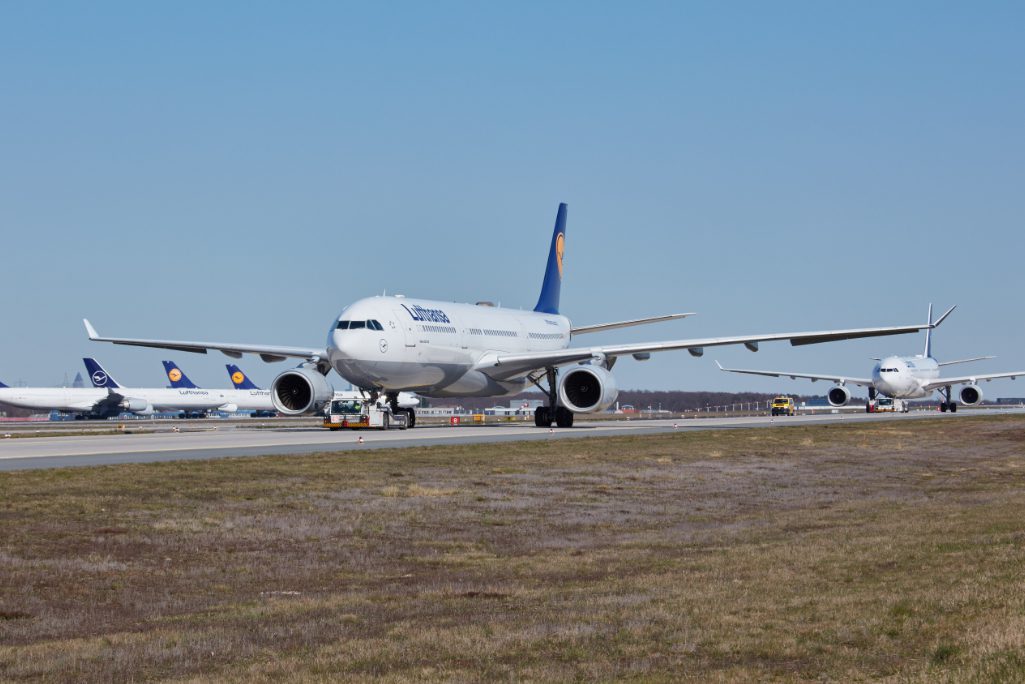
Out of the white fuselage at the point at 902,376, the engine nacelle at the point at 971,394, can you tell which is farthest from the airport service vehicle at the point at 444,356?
the engine nacelle at the point at 971,394

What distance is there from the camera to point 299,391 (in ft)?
165

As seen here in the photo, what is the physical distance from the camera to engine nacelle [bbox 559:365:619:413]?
49.8m

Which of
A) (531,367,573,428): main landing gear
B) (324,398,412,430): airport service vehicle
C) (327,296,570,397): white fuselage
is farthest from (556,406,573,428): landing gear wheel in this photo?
(324,398,412,430): airport service vehicle

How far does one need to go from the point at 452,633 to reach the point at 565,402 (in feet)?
130

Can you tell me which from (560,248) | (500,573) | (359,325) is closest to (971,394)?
(560,248)

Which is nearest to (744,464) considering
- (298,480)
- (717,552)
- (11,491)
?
(298,480)

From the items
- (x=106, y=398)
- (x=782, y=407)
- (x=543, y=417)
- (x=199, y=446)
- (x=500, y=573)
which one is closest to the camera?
(x=500, y=573)

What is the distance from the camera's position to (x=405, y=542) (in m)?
18.4

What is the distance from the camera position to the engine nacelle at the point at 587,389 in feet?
163

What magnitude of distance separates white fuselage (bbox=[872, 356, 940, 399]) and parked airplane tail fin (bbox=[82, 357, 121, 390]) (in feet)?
234

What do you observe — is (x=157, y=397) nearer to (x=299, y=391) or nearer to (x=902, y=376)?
(x=902, y=376)

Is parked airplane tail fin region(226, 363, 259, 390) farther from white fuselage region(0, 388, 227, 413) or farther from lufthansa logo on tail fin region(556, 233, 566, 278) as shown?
lufthansa logo on tail fin region(556, 233, 566, 278)

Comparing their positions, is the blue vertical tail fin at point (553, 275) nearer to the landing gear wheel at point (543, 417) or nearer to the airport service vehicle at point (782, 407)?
the landing gear wheel at point (543, 417)

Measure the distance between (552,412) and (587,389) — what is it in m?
4.53
